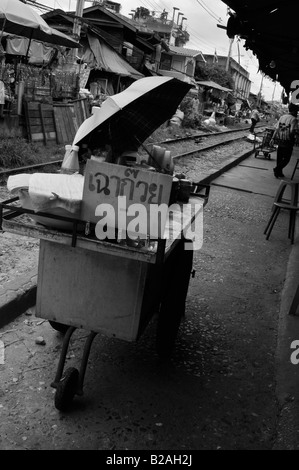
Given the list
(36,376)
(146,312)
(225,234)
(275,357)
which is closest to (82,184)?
(146,312)

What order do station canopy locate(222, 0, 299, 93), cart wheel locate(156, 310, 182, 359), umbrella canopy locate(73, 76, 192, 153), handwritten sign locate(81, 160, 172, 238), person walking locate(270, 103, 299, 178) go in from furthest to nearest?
person walking locate(270, 103, 299, 178)
station canopy locate(222, 0, 299, 93)
cart wheel locate(156, 310, 182, 359)
umbrella canopy locate(73, 76, 192, 153)
handwritten sign locate(81, 160, 172, 238)

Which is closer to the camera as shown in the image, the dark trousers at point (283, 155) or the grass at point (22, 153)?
the grass at point (22, 153)

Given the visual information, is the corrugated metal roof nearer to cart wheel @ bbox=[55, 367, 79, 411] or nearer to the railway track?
the railway track

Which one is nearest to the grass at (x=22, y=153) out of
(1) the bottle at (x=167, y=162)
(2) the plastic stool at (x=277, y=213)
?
(2) the plastic stool at (x=277, y=213)

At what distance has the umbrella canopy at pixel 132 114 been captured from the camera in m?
2.85

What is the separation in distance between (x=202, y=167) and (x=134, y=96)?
10967mm

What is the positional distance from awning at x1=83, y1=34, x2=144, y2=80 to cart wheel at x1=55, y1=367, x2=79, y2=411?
2389 centimetres

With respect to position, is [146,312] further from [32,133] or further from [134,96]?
[32,133]

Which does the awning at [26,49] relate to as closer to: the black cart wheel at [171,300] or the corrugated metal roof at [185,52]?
the black cart wheel at [171,300]

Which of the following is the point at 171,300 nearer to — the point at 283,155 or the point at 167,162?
the point at 167,162

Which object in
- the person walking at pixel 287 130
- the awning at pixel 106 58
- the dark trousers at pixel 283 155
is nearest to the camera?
the person walking at pixel 287 130

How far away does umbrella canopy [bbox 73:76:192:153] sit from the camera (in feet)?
9.35

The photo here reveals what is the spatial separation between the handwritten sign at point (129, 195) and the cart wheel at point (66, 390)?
1.04 metres

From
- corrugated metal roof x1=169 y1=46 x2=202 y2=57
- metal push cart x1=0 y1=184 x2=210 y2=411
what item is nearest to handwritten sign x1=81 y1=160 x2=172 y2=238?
metal push cart x1=0 y1=184 x2=210 y2=411
